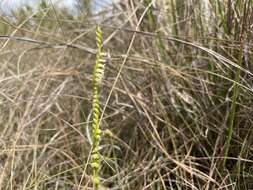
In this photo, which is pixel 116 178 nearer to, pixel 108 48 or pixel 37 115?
pixel 37 115

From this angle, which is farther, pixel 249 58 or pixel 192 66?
pixel 192 66

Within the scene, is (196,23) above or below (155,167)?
above

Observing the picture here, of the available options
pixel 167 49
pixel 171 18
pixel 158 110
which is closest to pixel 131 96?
pixel 158 110

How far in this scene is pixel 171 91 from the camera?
3.89 feet

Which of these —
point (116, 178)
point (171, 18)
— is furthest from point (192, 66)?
point (116, 178)

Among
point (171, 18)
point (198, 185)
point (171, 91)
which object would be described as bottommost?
point (198, 185)

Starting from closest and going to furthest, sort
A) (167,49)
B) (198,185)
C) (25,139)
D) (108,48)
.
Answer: (198,185), (25,139), (167,49), (108,48)

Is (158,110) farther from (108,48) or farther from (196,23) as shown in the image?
(108,48)

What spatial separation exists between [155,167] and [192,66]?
261 mm

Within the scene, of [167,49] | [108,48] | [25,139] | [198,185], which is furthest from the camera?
[108,48]

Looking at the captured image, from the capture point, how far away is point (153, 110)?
A: 118cm

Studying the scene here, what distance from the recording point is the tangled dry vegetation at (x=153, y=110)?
40.9 inches

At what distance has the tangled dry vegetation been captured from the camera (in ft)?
3.41

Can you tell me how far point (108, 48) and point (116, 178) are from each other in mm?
500
